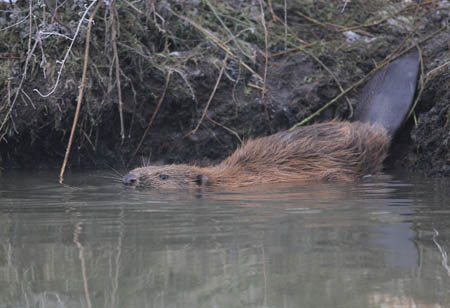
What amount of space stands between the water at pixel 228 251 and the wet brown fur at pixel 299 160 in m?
0.93

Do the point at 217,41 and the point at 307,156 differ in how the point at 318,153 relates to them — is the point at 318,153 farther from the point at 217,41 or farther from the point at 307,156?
the point at 217,41

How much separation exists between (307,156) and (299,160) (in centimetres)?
7

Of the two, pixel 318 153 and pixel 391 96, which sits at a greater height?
pixel 391 96

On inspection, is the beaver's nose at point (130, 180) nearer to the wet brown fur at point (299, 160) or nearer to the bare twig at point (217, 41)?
the wet brown fur at point (299, 160)

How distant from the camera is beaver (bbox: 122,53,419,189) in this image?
158 inches

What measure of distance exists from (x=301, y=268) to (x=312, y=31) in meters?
3.93

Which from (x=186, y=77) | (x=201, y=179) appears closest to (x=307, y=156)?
(x=201, y=179)

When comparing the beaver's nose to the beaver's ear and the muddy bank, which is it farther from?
the muddy bank

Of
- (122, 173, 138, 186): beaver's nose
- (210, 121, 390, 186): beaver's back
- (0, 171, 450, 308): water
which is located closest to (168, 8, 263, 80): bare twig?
(210, 121, 390, 186): beaver's back

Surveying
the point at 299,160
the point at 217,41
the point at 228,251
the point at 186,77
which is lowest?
the point at 228,251

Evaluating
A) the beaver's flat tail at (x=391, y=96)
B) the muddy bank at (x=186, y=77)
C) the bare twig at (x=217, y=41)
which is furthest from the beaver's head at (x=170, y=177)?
the beaver's flat tail at (x=391, y=96)

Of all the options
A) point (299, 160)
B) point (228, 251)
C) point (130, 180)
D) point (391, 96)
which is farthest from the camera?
point (391, 96)

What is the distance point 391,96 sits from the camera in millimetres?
4379

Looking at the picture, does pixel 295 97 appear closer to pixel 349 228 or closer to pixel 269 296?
pixel 349 228
